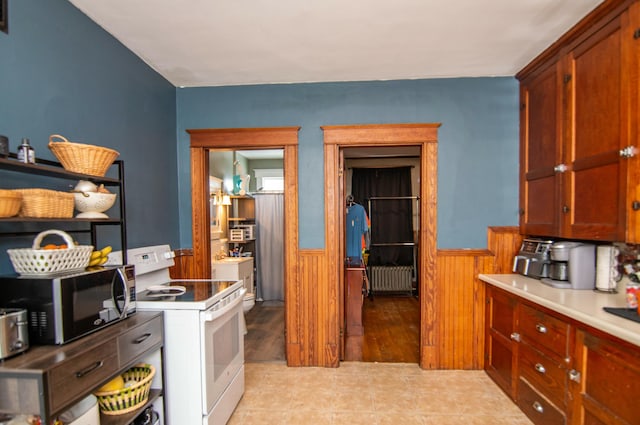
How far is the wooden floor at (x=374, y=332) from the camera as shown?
294 cm

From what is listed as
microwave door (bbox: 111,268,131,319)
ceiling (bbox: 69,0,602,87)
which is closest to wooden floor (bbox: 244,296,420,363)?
microwave door (bbox: 111,268,131,319)

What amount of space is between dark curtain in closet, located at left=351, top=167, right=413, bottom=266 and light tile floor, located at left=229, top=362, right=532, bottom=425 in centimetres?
262

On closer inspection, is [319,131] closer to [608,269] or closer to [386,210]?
[608,269]

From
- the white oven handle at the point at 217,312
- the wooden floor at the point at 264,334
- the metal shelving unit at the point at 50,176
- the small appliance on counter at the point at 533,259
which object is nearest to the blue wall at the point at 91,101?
the metal shelving unit at the point at 50,176

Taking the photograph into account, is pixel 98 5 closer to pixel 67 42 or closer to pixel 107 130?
pixel 67 42

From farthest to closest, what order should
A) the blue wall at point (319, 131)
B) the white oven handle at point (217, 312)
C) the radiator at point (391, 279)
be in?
1. the radiator at point (391, 279)
2. the blue wall at point (319, 131)
3. the white oven handle at point (217, 312)

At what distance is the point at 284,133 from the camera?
Answer: 2.74m

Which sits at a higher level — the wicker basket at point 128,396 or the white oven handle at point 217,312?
the white oven handle at point 217,312

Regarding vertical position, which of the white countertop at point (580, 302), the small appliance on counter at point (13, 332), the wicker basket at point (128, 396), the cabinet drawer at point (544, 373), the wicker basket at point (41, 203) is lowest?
the cabinet drawer at point (544, 373)

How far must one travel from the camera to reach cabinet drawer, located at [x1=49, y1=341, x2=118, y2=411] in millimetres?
1021

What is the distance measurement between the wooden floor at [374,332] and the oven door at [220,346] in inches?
33.6

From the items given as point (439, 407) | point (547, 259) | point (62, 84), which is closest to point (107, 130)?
point (62, 84)

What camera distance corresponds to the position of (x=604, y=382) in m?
1.43

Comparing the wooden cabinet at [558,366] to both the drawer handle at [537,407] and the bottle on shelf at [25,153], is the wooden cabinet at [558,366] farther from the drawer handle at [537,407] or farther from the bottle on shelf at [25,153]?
the bottle on shelf at [25,153]
